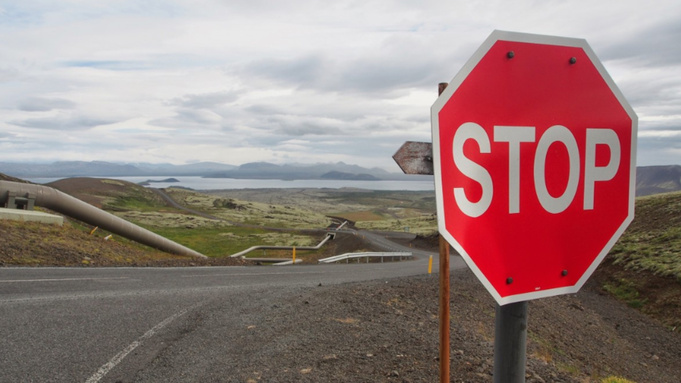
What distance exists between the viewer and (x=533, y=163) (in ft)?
5.78

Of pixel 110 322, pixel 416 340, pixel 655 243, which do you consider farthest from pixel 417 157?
pixel 655 243

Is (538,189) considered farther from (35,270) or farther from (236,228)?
(236,228)

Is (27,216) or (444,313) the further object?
(27,216)

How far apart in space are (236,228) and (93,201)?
1268 inches

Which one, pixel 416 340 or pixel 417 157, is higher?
pixel 417 157

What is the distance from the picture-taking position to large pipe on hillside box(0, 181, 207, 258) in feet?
74.8

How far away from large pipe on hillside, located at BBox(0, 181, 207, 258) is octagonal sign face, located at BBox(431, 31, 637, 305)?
2638cm

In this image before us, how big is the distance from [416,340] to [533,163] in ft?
17.9

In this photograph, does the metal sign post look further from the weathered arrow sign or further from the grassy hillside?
the grassy hillside

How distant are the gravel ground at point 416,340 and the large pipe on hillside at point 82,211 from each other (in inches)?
779

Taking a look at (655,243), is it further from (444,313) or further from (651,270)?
(444,313)

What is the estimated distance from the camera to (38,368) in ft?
17.5

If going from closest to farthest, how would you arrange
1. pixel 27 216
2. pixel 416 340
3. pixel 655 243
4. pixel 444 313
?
pixel 444 313 < pixel 416 340 < pixel 655 243 < pixel 27 216

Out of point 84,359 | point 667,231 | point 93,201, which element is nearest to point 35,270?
point 84,359
